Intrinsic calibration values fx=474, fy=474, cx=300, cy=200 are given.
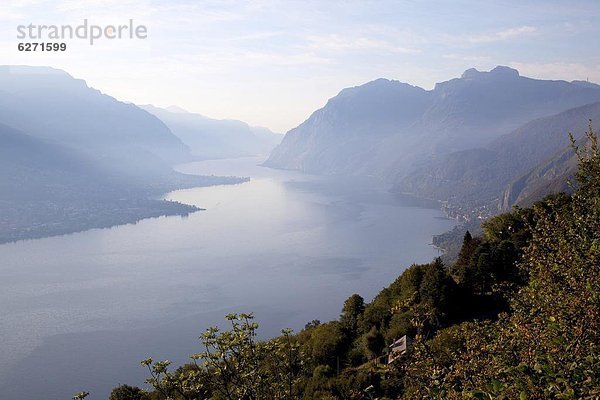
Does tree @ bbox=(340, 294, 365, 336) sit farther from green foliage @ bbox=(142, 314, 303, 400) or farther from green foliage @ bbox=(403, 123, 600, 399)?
green foliage @ bbox=(403, 123, 600, 399)

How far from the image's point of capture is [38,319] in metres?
89.5

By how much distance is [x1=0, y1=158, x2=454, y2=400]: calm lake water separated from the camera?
74.4 m

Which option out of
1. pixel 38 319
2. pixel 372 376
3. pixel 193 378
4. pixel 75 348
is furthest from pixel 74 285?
pixel 193 378

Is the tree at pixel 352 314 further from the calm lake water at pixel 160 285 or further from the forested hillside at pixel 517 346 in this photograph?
the calm lake water at pixel 160 285

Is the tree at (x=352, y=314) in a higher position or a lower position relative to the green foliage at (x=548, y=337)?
lower

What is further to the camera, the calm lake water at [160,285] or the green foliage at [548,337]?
the calm lake water at [160,285]

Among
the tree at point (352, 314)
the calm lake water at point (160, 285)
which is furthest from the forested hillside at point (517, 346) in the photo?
the calm lake water at point (160, 285)

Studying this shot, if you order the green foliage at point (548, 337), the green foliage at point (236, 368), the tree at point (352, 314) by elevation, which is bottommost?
the tree at point (352, 314)

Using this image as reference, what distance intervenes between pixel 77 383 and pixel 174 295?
35693 millimetres

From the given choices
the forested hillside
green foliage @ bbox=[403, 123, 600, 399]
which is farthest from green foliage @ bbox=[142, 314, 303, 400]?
green foliage @ bbox=[403, 123, 600, 399]

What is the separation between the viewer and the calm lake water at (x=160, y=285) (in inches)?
2928

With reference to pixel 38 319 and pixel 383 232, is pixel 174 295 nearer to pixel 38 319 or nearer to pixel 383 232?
pixel 38 319

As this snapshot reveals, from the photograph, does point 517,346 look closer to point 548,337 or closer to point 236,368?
point 548,337

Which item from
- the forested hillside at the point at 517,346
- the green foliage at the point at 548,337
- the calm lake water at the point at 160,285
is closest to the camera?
the green foliage at the point at 548,337
